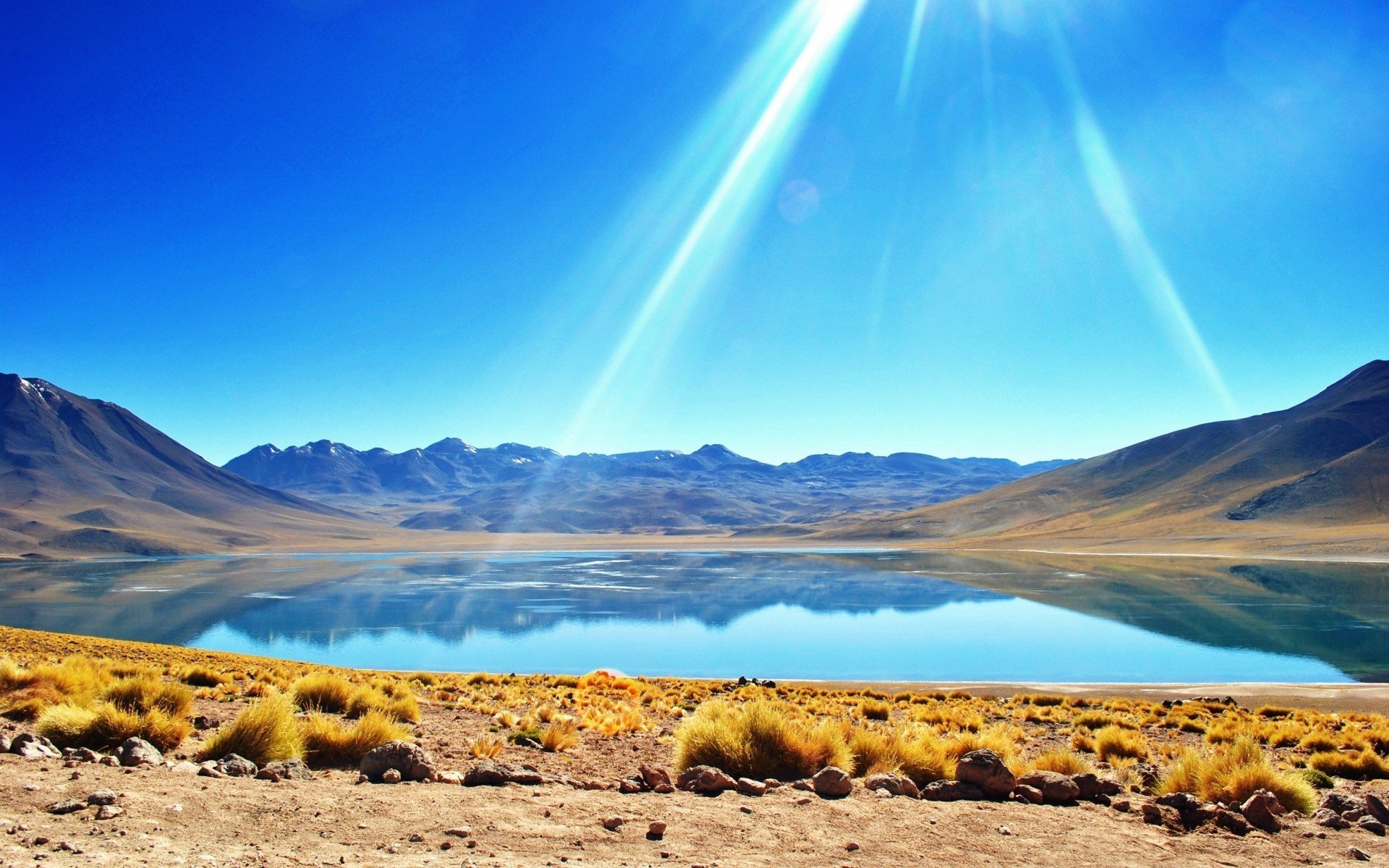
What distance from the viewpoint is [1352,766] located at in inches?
381

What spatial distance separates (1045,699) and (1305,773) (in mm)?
11507

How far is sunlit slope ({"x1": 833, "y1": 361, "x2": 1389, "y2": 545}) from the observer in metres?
98.7

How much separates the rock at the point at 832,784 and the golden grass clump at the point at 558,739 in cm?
357

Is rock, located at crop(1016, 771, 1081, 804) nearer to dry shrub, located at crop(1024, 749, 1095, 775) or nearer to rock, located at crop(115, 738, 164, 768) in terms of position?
dry shrub, located at crop(1024, 749, 1095, 775)

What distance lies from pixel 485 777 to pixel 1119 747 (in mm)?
8411

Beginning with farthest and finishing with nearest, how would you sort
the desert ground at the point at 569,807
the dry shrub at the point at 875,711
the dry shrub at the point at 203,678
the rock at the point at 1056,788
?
the dry shrub at the point at 875,711, the dry shrub at the point at 203,678, the rock at the point at 1056,788, the desert ground at the point at 569,807

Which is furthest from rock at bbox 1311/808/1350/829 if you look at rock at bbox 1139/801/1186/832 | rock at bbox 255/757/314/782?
rock at bbox 255/757/314/782

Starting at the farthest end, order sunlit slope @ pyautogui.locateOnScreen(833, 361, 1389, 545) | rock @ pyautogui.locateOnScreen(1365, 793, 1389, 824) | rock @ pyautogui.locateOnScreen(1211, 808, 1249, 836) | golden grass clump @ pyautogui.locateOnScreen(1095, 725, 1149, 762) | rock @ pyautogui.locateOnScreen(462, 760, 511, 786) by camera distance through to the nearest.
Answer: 1. sunlit slope @ pyautogui.locateOnScreen(833, 361, 1389, 545)
2. golden grass clump @ pyautogui.locateOnScreen(1095, 725, 1149, 762)
3. rock @ pyautogui.locateOnScreen(462, 760, 511, 786)
4. rock @ pyautogui.locateOnScreen(1365, 793, 1389, 824)
5. rock @ pyautogui.locateOnScreen(1211, 808, 1249, 836)

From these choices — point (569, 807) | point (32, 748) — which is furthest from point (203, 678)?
point (569, 807)

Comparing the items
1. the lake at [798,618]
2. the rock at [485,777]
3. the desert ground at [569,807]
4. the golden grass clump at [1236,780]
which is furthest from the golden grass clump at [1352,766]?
the lake at [798,618]

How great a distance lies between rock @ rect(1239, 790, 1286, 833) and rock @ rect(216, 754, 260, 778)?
8502 mm

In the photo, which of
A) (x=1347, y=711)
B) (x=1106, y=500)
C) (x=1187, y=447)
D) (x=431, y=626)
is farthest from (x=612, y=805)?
(x=1187, y=447)

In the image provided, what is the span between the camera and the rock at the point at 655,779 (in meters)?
7.23

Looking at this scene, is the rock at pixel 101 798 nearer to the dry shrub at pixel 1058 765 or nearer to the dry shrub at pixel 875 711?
the dry shrub at pixel 1058 765
